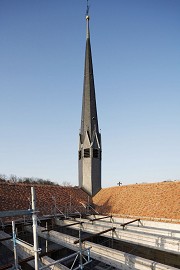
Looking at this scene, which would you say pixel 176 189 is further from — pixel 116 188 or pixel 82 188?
pixel 82 188

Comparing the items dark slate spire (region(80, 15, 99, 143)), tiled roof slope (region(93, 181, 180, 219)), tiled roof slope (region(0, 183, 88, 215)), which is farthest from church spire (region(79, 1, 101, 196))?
tiled roof slope (region(93, 181, 180, 219))

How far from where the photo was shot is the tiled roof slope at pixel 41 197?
17.1m

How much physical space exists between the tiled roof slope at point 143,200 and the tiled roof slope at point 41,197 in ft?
9.37

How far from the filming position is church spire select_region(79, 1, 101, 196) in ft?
84.8

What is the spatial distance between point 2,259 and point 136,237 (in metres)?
9.09

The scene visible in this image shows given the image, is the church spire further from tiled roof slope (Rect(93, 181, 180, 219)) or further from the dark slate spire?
tiled roof slope (Rect(93, 181, 180, 219))

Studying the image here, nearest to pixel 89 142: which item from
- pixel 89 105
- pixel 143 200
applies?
pixel 89 105

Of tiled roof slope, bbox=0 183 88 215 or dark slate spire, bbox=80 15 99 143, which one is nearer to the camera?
tiled roof slope, bbox=0 183 88 215

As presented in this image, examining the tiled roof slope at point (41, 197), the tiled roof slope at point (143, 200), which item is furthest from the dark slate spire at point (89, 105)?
the tiled roof slope at point (143, 200)

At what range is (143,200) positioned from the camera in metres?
19.9

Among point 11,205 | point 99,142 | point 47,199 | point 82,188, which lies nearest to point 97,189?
point 82,188

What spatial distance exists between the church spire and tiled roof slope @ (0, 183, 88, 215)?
2.02m

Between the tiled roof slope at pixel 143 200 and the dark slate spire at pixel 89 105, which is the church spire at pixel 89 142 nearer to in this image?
the dark slate spire at pixel 89 105

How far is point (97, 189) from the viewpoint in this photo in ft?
86.1
